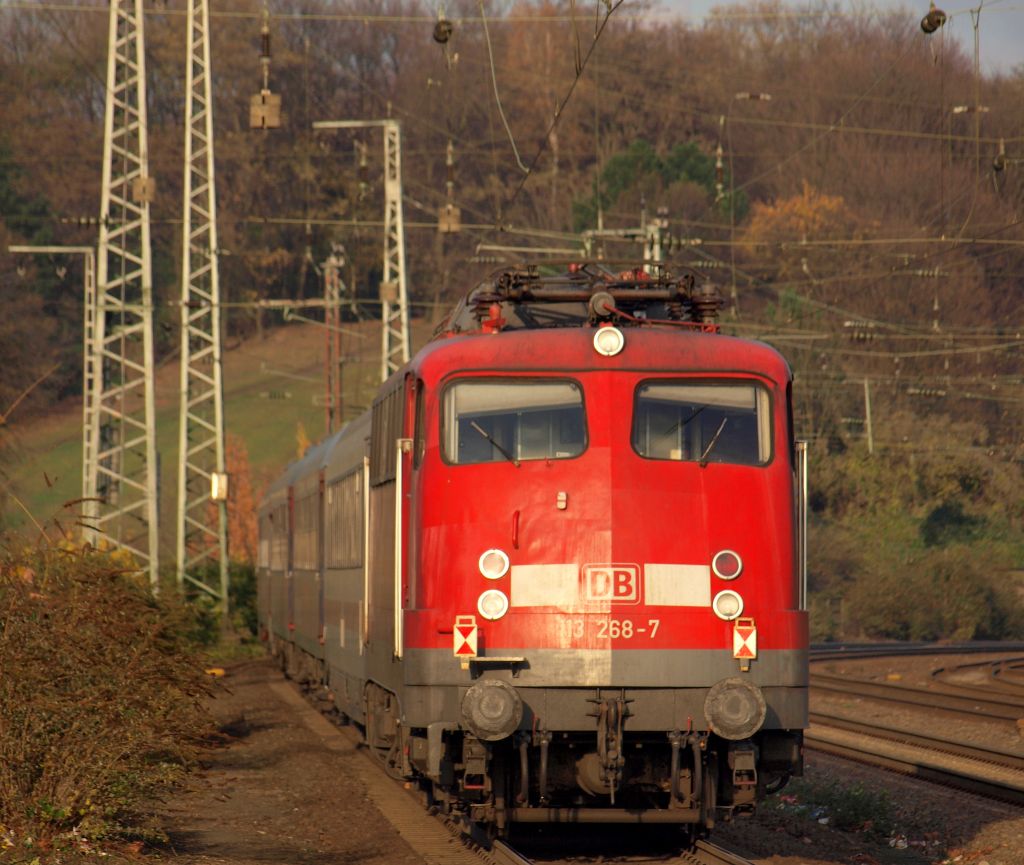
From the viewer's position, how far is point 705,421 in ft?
36.3

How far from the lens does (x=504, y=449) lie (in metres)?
11.0

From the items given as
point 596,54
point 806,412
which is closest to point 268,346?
point 596,54

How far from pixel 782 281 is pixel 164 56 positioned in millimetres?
37582

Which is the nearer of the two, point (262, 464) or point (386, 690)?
point (386, 690)

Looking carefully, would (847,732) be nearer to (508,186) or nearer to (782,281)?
(782,281)

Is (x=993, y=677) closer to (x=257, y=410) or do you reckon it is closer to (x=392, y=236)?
(x=392, y=236)

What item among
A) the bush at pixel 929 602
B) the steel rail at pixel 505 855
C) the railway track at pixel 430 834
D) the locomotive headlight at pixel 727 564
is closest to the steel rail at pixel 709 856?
the railway track at pixel 430 834

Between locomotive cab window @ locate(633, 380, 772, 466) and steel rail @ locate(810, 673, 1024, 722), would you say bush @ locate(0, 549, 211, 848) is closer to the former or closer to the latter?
locomotive cab window @ locate(633, 380, 772, 466)

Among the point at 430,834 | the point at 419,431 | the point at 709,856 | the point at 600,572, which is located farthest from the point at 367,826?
the point at 600,572

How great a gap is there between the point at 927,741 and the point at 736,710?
9544 millimetres

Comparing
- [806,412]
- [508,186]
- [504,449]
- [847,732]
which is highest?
[508,186]

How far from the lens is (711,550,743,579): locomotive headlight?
421 inches

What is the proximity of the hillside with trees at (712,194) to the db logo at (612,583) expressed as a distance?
43.5ft

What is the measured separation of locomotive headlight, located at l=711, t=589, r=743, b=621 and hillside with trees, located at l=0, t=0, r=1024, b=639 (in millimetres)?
13389
